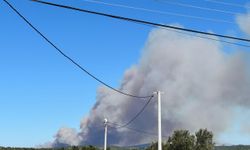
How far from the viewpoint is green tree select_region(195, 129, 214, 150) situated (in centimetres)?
14612

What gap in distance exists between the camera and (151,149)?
457 ft

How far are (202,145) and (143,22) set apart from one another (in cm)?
12890

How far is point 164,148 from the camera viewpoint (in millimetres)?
138000

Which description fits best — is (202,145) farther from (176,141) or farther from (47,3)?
(47,3)

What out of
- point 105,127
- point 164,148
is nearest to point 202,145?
point 164,148

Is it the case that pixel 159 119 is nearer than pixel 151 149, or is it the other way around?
pixel 159 119

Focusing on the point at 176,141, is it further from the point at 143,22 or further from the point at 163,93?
the point at 143,22

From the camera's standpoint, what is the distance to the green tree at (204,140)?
146125mm

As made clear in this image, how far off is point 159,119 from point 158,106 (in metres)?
1.18

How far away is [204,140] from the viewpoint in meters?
147

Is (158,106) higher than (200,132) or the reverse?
the reverse

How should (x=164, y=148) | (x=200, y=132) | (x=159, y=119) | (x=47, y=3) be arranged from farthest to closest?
1. (x=200, y=132)
2. (x=164, y=148)
3. (x=159, y=119)
4. (x=47, y=3)

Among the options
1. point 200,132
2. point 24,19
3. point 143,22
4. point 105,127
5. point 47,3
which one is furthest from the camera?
point 200,132

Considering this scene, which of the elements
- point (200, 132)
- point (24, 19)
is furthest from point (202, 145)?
point (24, 19)
